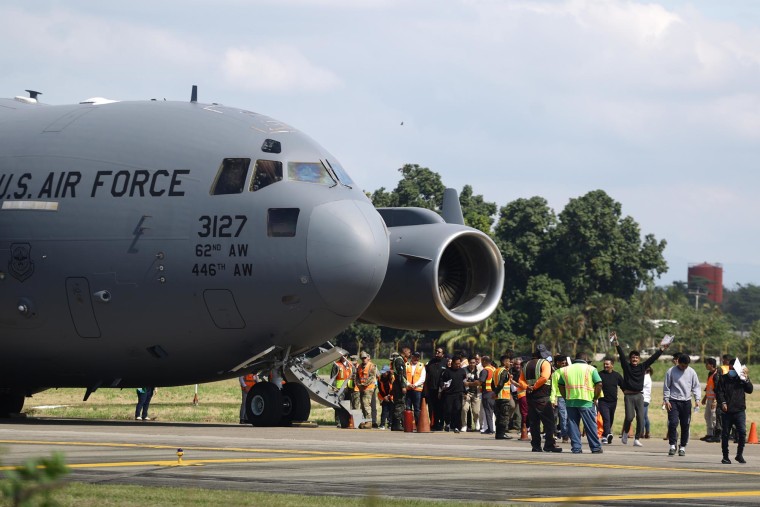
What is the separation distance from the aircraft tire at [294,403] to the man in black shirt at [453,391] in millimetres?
3760

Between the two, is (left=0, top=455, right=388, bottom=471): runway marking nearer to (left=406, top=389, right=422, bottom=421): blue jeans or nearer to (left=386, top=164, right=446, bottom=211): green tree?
(left=406, top=389, right=422, bottom=421): blue jeans

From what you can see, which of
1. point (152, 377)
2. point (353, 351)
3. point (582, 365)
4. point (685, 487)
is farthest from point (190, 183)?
point (353, 351)

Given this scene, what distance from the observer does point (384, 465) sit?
16.6 m

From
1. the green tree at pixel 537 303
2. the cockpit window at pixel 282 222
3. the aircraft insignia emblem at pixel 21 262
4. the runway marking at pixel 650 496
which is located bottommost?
the runway marking at pixel 650 496

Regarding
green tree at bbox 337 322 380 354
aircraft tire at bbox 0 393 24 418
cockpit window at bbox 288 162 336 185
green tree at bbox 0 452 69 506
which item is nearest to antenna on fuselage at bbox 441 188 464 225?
cockpit window at bbox 288 162 336 185

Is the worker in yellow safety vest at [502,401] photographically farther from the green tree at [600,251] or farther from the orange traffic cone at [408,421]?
the green tree at [600,251]

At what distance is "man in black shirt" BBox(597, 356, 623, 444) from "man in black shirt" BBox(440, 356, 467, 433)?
3473 mm

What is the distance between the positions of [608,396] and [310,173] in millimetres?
7724

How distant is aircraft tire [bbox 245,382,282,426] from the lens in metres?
25.4

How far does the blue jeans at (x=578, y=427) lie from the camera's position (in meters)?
21.0

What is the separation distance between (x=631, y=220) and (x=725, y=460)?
316 feet

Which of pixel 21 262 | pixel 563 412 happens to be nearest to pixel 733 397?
pixel 563 412

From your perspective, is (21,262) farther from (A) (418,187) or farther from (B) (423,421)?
(A) (418,187)

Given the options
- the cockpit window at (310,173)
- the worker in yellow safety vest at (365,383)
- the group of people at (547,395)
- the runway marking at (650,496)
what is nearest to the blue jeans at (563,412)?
the group of people at (547,395)
